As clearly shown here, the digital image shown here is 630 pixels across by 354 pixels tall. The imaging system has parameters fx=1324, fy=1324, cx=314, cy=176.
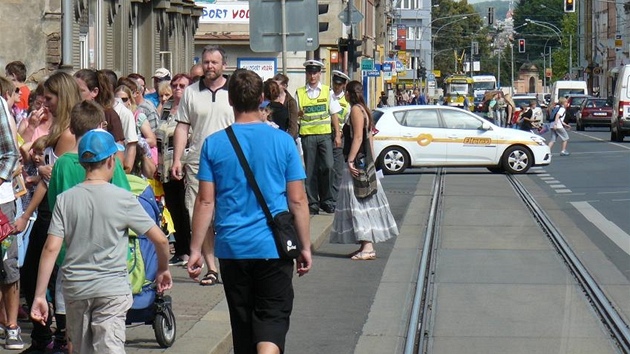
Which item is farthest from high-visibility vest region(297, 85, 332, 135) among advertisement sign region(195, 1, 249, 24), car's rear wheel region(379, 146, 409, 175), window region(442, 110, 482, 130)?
advertisement sign region(195, 1, 249, 24)

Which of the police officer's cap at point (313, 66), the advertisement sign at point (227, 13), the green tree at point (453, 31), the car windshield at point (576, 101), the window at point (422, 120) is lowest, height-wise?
the window at point (422, 120)

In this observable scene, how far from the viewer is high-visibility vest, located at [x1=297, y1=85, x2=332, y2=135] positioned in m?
16.3

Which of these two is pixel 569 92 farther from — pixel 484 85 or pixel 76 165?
→ pixel 76 165

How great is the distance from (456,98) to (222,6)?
59882 millimetres

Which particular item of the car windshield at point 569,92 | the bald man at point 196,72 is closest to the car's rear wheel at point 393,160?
the bald man at point 196,72

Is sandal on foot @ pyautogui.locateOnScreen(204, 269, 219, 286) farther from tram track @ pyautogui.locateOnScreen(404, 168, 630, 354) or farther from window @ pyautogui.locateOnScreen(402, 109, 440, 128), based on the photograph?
window @ pyautogui.locateOnScreen(402, 109, 440, 128)

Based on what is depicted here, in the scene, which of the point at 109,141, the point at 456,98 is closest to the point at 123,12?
the point at 109,141

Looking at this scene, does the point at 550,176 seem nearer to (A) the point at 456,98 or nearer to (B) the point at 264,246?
(B) the point at 264,246

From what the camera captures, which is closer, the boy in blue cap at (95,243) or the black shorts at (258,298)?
the boy in blue cap at (95,243)

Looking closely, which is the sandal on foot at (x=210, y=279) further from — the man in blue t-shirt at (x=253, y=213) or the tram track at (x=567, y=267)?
the man in blue t-shirt at (x=253, y=213)

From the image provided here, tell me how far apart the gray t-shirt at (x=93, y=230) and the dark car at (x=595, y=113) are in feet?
170

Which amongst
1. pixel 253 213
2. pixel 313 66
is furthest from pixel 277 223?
pixel 313 66

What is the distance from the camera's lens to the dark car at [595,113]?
56750 millimetres

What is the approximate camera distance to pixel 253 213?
6297 millimetres
